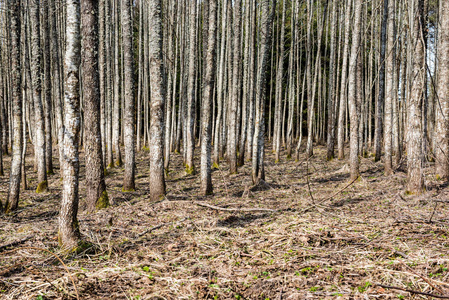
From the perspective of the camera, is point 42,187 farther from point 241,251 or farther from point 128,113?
point 241,251

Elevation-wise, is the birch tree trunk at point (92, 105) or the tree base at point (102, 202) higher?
the birch tree trunk at point (92, 105)

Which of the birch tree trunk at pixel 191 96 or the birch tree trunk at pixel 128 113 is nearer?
the birch tree trunk at pixel 128 113

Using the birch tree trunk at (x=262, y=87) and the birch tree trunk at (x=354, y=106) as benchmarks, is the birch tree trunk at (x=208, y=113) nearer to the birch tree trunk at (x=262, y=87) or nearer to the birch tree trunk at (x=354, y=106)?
the birch tree trunk at (x=262, y=87)

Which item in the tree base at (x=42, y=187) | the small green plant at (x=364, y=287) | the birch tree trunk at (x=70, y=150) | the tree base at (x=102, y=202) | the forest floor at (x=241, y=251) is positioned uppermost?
the birch tree trunk at (x=70, y=150)

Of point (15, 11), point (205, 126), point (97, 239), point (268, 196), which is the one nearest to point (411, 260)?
point (97, 239)

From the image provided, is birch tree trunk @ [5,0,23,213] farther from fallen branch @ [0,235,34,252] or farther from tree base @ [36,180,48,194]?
fallen branch @ [0,235,34,252]

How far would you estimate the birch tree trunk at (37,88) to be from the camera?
9617mm

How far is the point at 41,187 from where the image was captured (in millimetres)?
10477

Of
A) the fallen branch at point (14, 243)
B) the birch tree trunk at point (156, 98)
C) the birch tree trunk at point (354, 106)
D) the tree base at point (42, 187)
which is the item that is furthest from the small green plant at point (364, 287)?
the tree base at point (42, 187)

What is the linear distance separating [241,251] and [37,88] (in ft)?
27.3

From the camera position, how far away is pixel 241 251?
4.69 metres

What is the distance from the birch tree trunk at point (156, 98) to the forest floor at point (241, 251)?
0.62m

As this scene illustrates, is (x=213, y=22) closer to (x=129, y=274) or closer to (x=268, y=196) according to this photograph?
(x=268, y=196)

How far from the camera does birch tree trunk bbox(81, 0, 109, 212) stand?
7234 mm
